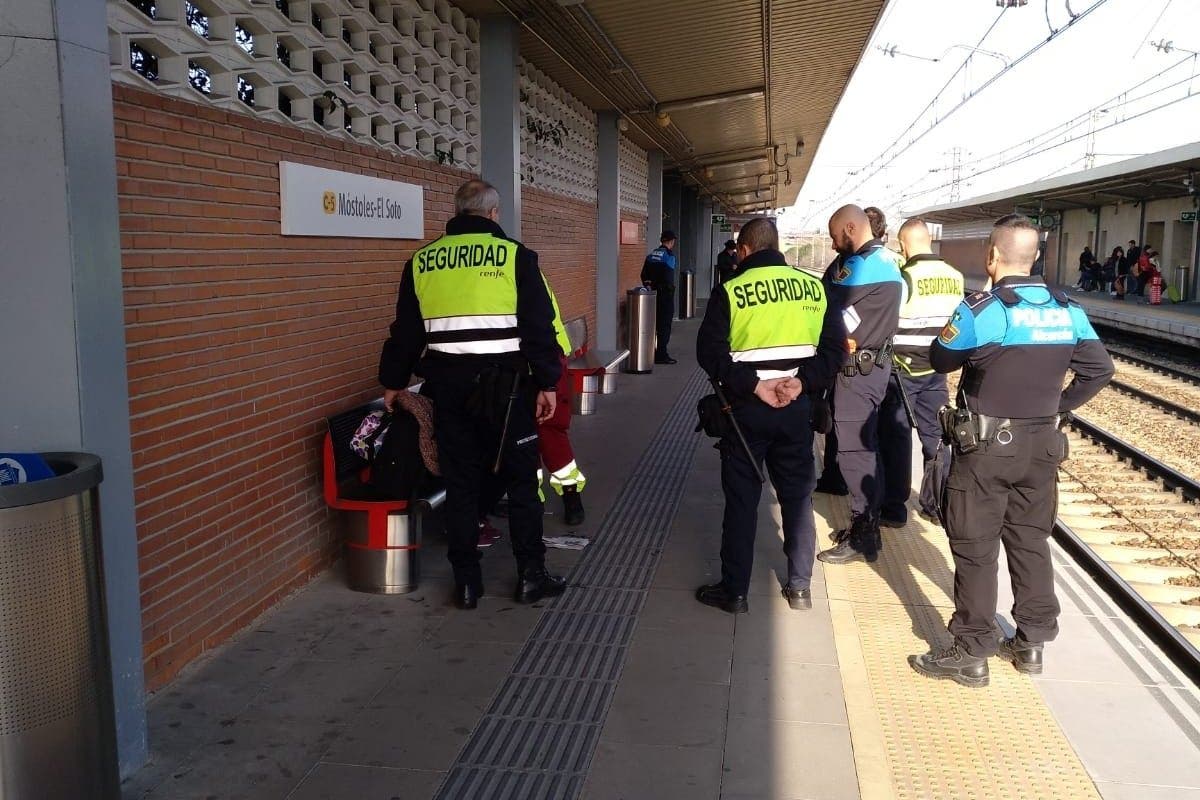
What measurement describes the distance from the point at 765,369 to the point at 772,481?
0.57 meters

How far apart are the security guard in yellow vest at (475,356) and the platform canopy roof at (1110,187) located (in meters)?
21.8

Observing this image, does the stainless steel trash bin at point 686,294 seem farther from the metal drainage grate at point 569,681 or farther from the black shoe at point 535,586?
the black shoe at point 535,586

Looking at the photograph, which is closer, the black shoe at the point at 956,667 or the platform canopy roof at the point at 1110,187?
the black shoe at the point at 956,667

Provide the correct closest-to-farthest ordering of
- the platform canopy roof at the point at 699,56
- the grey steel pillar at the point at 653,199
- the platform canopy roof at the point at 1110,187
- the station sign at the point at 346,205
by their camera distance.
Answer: the station sign at the point at 346,205 < the platform canopy roof at the point at 699,56 < the grey steel pillar at the point at 653,199 < the platform canopy roof at the point at 1110,187

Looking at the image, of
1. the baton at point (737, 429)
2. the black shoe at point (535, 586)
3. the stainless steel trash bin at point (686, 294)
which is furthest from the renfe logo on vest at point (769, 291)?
the stainless steel trash bin at point (686, 294)

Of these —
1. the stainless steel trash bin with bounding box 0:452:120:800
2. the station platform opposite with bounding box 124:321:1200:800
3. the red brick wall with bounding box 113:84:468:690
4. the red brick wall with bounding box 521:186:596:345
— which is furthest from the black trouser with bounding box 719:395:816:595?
the red brick wall with bounding box 521:186:596:345

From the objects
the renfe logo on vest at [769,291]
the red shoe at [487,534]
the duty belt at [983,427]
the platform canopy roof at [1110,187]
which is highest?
the platform canopy roof at [1110,187]

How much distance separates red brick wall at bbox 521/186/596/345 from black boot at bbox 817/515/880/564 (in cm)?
473

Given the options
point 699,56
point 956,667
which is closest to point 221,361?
point 956,667

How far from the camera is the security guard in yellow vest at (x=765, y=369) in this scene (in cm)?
462

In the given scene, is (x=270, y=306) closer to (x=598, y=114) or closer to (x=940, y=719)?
(x=940, y=719)

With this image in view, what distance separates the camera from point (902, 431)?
6.40 meters

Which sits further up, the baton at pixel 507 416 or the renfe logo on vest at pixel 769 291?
the renfe logo on vest at pixel 769 291

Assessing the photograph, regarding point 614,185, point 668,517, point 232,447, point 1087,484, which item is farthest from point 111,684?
point 614,185
